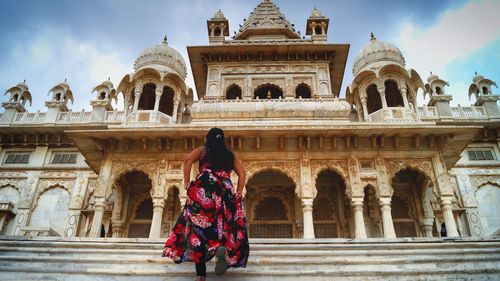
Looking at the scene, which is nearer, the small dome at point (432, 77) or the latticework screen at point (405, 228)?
the latticework screen at point (405, 228)

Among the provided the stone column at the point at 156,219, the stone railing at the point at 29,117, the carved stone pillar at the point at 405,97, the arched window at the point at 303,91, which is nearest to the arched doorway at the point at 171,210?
the stone column at the point at 156,219

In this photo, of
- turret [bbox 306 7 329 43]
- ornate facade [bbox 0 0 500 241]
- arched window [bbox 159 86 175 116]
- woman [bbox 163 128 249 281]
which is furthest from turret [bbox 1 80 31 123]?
woman [bbox 163 128 249 281]

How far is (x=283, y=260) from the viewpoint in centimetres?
455

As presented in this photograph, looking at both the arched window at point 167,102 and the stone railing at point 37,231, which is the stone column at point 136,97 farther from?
the stone railing at point 37,231

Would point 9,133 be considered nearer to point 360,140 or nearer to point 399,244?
point 360,140

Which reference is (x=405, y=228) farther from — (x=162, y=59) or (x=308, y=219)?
(x=162, y=59)

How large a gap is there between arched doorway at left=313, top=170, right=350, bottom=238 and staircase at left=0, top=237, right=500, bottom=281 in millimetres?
7473

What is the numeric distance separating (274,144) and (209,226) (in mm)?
8058

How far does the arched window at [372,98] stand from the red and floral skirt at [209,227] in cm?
1351

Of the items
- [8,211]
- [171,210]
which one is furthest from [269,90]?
[8,211]

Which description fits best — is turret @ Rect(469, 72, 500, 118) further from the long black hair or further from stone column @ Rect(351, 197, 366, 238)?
the long black hair

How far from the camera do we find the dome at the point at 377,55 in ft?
52.1

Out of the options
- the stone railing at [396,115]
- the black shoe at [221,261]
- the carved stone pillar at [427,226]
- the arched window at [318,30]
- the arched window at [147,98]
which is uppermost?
the arched window at [318,30]

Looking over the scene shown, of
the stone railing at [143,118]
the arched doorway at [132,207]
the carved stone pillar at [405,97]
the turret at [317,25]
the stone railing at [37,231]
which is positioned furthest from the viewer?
the turret at [317,25]
